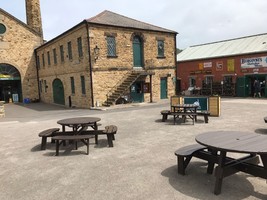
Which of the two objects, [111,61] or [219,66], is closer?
[111,61]

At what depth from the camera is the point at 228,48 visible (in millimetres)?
25500

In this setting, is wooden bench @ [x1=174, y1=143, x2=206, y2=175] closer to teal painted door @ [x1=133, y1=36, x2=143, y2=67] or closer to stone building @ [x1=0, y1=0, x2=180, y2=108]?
stone building @ [x1=0, y1=0, x2=180, y2=108]

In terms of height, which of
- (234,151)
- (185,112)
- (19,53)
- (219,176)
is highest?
(19,53)

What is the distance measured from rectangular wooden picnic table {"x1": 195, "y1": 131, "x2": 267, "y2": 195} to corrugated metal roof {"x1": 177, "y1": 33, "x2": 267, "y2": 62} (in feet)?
63.8

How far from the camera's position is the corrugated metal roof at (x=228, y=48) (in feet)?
74.4

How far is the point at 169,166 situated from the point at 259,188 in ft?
5.89

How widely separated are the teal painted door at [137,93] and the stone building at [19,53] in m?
14.4

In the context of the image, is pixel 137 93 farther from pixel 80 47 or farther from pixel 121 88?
pixel 80 47

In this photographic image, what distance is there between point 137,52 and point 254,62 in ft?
34.4

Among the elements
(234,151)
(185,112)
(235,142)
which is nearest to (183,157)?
(235,142)

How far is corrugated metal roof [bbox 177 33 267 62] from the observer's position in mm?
22680

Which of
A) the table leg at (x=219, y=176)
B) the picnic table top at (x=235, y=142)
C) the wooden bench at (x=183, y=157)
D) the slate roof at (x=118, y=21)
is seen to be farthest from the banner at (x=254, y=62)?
the table leg at (x=219, y=176)

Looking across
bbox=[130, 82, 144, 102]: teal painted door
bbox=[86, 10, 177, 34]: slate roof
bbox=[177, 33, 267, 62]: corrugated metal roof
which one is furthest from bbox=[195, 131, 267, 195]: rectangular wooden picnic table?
bbox=[177, 33, 267, 62]: corrugated metal roof

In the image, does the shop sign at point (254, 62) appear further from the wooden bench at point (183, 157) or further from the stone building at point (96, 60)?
the wooden bench at point (183, 157)
